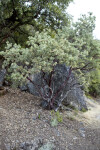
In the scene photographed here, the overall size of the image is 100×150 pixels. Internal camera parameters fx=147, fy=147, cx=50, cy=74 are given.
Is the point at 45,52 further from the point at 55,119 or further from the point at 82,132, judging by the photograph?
the point at 82,132

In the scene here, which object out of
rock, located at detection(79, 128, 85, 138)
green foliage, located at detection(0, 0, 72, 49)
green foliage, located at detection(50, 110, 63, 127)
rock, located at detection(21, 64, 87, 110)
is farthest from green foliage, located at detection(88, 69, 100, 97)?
rock, located at detection(79, 128, 85, 138)

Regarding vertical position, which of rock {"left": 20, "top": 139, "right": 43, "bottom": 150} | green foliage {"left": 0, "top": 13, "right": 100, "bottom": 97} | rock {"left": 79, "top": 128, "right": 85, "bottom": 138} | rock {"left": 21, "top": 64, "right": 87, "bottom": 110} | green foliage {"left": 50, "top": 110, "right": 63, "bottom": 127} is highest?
green foliage {"left": 0, "top": 13, "right": 100, "bottom": 97}

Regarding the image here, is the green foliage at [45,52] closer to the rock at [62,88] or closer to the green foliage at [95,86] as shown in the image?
the rock at [62,88]

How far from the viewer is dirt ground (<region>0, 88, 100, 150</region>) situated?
5184 mm

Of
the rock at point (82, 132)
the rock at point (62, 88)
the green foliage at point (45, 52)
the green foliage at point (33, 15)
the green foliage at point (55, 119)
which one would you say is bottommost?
the rock at point (82, 132)

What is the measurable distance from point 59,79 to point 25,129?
4770 millimetres

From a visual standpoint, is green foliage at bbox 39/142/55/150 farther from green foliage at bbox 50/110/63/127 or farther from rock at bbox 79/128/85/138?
rock at bbox 79/128/85/138

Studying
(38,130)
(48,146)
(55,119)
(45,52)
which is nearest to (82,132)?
(55,119)

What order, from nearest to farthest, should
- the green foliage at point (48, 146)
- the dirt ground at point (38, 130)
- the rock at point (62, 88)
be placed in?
the green foliage at point (48, 146)
the dirt ground at point (38, 130)
the rock at point (62, 88)

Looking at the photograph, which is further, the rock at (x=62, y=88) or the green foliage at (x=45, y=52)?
the rock at (x=62, y=88)

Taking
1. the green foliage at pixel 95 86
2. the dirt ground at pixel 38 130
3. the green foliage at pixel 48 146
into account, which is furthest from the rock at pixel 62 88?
the green foliage at pixel 95 86

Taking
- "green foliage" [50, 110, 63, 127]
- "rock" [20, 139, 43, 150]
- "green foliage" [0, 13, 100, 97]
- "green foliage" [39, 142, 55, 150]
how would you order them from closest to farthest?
"rock" [20, 139, 43, 150]
"green foliage" [39, 142, 55, 150]
"green foliage" [0, 13, 100, 97]
"green foliage" [50, 110, 63, 127]

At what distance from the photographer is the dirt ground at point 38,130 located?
17.0 feet

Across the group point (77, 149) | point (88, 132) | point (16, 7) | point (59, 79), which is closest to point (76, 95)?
point (59, 79)
